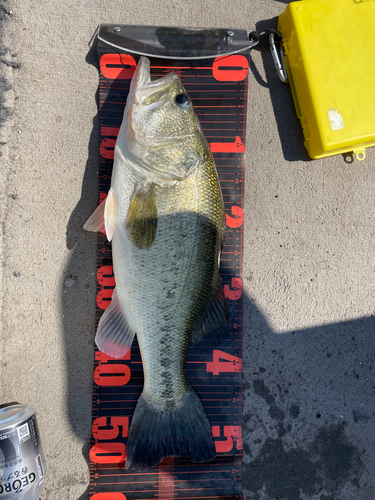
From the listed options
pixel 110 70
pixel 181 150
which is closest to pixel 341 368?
pixel 181 150

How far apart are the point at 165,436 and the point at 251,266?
3.69ft

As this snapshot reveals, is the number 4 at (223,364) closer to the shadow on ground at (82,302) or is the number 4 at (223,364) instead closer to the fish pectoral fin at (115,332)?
the fish pectoral fin at (115,332)

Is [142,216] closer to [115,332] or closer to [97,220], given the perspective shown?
[97,220]

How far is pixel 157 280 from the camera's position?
57.1 inches

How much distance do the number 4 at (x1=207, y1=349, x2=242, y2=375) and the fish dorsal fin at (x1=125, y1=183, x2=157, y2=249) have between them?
2.98ft

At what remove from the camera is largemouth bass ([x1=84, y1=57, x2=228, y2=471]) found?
1.42m

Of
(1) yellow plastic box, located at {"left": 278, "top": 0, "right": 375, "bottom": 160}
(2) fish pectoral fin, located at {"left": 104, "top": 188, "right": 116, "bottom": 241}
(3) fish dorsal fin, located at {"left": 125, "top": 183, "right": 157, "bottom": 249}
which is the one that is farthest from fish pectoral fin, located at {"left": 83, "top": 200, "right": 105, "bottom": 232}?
(1) yellow plastic box, located at {"left": 278, "top": 0, "right": 375, "bottom": 160}

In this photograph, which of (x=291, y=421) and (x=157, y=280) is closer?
(x=157, y=280)

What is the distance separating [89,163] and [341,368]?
214 centimetres

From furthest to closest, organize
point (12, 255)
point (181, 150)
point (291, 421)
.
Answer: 1. point (291, 421)
2. point (12, 255)
3. point (181, 150)

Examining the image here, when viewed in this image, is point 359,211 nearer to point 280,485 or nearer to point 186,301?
point 186,301

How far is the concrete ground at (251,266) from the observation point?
1767mm

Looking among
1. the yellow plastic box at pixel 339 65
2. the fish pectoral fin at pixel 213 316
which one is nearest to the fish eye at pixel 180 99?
the yellow plastic box at pixel 339 65

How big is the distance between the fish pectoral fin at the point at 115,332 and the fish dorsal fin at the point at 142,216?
1.23 feet
